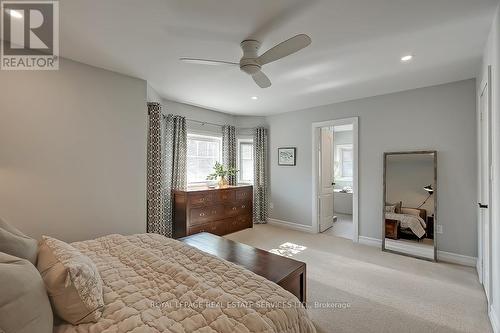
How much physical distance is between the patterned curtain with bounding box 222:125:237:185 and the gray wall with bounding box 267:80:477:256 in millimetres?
1573

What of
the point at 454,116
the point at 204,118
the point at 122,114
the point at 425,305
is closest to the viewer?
the point at 425,305

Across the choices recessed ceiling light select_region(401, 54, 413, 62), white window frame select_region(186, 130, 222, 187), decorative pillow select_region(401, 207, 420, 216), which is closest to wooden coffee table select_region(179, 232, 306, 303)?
white window frame select_region(186, 130, 222, 187)

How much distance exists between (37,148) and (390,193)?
4.76 metres

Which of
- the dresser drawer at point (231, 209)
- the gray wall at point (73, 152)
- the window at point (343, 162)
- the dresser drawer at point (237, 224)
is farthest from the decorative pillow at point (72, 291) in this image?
the window at point (343, 162)

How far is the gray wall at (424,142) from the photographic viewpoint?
10.5 ft

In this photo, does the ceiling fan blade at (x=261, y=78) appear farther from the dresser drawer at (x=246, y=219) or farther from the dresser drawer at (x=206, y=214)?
the dresser drawer at (x=246, y=219)

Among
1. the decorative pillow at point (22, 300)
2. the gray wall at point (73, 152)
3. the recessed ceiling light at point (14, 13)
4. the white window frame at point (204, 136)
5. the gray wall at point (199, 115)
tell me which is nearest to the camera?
the decorative pillow at point (22, 300)

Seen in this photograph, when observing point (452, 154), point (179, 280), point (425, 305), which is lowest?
point (425, 305)

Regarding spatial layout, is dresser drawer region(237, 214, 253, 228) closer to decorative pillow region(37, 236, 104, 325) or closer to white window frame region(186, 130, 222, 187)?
white window frame region(186, 130, 222, 187)

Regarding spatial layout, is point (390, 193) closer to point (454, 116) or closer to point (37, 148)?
point (454, 116)

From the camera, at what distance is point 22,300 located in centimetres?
92

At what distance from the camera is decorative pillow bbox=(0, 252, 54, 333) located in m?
0.86

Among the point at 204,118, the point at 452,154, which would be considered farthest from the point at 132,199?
the point at 452,154

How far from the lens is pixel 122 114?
3031 mm
